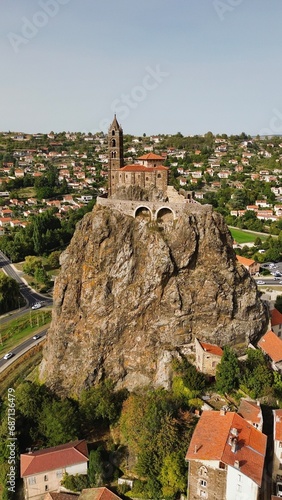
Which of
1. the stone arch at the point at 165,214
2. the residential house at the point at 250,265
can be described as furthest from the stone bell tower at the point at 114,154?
the residential house at the point at 250,265

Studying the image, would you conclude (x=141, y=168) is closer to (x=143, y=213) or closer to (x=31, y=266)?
(x=143, y=213)

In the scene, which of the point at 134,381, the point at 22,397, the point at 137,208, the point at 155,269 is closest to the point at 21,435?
the point at 22,397

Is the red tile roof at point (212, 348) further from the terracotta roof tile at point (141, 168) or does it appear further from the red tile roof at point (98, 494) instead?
the terracotta roof tile at point (141, 168)

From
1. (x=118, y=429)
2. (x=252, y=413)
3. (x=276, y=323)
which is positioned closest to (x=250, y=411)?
(x=252, y=413)

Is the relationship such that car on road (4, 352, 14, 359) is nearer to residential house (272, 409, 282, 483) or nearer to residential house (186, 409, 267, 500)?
residential house (186, 409, 267, 500)

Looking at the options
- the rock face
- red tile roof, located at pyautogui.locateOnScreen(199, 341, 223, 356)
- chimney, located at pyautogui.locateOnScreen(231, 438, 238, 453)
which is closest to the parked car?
chimney, located at pyautogui.locateOnScreen(231, 438, 238, 453)

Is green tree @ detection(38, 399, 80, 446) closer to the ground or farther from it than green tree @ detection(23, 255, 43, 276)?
closer to the ground

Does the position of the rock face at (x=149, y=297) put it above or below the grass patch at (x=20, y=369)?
above
